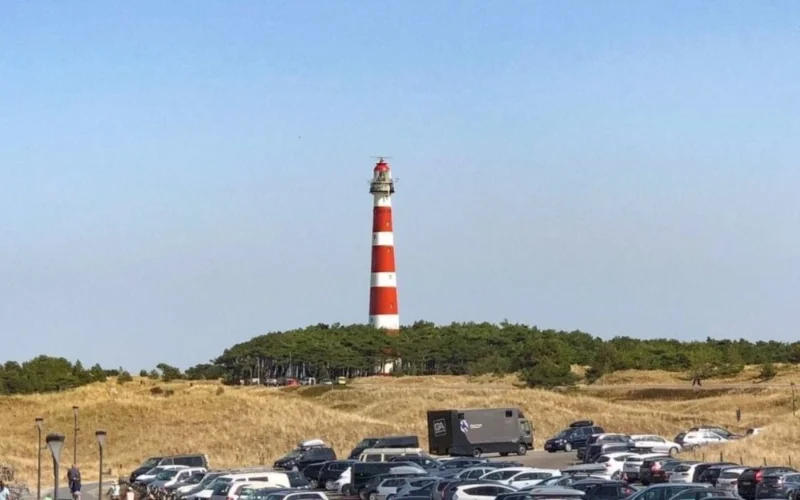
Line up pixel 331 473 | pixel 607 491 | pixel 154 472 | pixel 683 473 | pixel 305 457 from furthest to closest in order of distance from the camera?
pixel 305 457
pixel 154 472
pixel 331 473
pixel 683 473
pixel 607 491

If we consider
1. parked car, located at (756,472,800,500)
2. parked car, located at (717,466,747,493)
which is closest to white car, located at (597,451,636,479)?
parked car, located at (717,466,747,493)

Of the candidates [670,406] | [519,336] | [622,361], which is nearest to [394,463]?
[670,406]

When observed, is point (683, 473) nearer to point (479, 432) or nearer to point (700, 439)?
point (700, 439)

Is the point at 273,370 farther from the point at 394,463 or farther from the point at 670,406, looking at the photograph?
the point at 394,463

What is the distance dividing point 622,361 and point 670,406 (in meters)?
28.7

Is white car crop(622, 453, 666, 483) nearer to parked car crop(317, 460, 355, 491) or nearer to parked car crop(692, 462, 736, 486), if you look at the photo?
parked car crop(692, 462, 736, 486)

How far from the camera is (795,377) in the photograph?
101 meters

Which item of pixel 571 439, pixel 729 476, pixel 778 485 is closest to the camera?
pixel 778 485

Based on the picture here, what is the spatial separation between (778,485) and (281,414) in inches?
2008

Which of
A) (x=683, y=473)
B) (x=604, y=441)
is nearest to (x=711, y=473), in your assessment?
(x=683, y=473)

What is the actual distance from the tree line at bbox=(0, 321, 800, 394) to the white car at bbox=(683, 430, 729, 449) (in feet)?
123

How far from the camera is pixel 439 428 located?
68.2 meters

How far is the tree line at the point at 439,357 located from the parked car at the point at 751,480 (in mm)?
60998

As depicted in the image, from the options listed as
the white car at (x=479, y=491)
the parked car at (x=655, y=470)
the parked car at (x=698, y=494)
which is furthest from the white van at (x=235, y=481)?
the parked car at (x=698, y=494)
